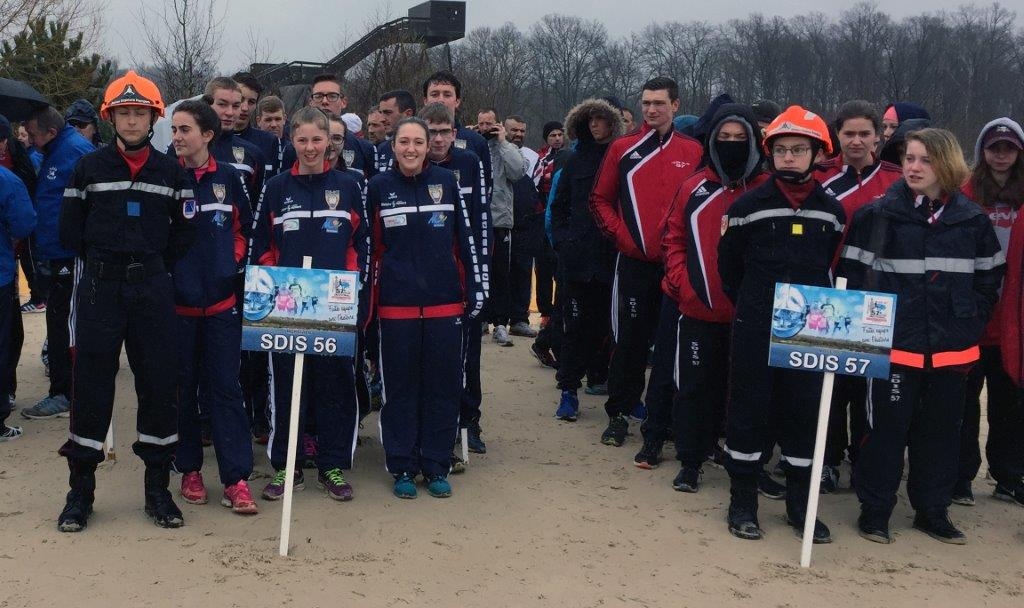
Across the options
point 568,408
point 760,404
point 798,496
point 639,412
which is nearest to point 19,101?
point 568,408

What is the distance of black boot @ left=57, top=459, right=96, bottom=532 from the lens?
17.3 feet

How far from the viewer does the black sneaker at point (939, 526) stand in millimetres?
5503

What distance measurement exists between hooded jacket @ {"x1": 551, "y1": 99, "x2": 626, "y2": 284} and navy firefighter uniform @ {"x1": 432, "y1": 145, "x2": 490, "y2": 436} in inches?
44.9

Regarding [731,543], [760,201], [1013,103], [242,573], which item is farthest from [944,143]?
[1013,103]

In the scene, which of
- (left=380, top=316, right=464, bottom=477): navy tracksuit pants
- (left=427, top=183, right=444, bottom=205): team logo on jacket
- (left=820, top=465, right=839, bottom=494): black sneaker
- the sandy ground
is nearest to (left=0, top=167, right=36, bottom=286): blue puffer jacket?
the sandy ground

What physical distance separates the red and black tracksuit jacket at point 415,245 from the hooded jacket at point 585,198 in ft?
6.13

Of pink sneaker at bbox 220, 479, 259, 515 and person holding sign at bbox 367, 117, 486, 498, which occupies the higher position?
person holding sign at bbox 367, 117, 486, 498

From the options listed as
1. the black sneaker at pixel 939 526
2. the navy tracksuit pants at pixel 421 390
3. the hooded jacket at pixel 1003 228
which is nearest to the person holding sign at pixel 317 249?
the navy tracksuit pants at pixel 421 390

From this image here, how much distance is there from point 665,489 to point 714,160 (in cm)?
207

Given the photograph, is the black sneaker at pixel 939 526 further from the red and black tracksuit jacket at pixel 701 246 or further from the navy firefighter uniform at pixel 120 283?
the navy firefighter uniform at pixel 120 283

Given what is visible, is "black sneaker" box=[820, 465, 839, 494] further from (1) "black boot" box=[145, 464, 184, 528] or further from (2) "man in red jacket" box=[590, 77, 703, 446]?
(1) "black boot" box=[145, 464, 184, 528]

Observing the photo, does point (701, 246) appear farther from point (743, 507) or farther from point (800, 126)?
point (743, 507)

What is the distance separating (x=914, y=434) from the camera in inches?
220

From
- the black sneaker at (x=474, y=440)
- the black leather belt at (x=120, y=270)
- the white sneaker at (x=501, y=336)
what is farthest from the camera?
the white sneaker at (x=501, y=336)
